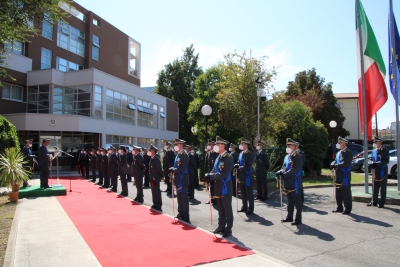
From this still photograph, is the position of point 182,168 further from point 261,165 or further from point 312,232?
point 261,165

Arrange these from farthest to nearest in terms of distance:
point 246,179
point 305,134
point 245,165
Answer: point 305,134 → point 245,165 → point 246,179

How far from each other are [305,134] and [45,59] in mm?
24638

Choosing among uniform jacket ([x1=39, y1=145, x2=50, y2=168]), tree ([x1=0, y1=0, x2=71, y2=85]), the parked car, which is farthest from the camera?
the parked car

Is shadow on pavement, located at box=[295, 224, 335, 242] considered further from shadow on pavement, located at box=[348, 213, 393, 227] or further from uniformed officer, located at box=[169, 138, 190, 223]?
uniformed officer, located at box=[169, 138, 190, 223]

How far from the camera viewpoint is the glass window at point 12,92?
27.4 m

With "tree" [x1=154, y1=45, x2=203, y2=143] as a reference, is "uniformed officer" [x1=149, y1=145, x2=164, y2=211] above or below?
below

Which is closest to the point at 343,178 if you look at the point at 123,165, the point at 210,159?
the point at 210,159

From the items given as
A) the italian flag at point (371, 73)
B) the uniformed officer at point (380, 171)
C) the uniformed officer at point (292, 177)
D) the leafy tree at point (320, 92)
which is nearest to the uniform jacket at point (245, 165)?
the uniformed officer at point (292, 177)

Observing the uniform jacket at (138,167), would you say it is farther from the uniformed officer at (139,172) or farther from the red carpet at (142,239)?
the red carpet at (142,239)

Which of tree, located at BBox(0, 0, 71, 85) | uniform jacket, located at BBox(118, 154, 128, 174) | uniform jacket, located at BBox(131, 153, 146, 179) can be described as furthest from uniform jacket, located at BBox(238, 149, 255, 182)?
tree, located at BBox(0, 0, 71, 85)

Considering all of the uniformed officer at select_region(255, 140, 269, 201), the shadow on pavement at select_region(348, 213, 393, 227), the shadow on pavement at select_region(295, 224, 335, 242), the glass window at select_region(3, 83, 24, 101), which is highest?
the glass window at select_region(3, 83, 24, 101)

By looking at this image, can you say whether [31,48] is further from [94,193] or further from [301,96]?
[301,96]

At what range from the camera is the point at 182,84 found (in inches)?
1984

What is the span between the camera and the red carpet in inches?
215
